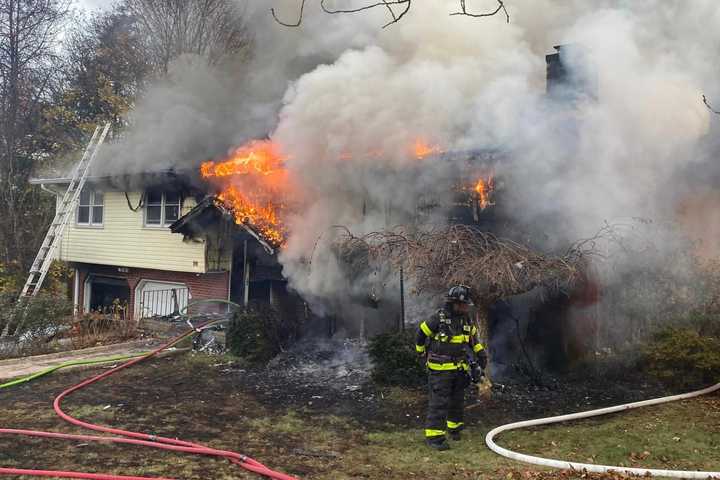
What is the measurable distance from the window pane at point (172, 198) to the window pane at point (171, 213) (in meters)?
0.13

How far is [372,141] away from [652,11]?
532 centimetres

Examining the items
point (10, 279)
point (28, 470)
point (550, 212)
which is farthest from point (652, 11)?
point (10, 279)

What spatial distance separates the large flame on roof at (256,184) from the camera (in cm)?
1057

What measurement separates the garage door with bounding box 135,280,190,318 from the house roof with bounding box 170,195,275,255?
200 cm

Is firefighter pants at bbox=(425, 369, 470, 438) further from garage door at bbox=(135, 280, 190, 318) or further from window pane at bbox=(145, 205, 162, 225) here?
window pane at bbox=(145, 205, 162, 225)

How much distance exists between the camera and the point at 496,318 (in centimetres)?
848

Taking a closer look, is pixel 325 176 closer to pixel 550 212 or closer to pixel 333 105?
pixel 333 105

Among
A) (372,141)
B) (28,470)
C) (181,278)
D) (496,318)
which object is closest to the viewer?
(28,470)

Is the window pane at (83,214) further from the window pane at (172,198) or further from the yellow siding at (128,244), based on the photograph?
the window pane at (172,198)

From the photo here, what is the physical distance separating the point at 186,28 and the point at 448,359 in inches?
726

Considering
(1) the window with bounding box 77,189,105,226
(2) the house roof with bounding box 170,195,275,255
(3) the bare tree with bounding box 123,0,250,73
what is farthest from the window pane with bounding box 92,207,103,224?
(3) the bare tree with bounding box 123,0,250,73

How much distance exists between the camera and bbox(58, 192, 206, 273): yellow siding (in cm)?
1289

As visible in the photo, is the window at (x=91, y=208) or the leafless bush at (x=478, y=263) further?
the window at (x=91, y=208)

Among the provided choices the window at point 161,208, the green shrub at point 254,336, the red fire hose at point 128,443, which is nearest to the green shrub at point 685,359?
the red fire hose at point 128,443
